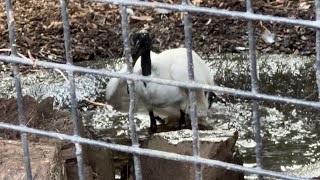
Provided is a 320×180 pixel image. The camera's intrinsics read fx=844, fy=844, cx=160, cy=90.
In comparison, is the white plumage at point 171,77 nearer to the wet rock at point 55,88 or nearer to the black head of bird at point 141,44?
the black head of bird at point 141,44

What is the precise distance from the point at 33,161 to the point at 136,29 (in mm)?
3529

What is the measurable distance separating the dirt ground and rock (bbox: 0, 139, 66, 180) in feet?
9.17

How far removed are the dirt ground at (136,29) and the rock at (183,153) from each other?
1.84 meters

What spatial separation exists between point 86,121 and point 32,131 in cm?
270

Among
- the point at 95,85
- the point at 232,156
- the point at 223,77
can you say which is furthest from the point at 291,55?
the point at 232,156

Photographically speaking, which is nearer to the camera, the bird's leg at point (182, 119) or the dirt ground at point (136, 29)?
the bird's leg at point (182, 119)

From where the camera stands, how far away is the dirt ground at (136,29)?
5.56 metres

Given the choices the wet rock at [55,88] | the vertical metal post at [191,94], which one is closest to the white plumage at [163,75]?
the wet rock at [55,88]

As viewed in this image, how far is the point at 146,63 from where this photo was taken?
4.80m

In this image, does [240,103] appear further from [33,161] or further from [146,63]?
[33,161]

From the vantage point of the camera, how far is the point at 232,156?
11.8 ft

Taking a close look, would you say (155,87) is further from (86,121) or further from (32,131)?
(32,131)

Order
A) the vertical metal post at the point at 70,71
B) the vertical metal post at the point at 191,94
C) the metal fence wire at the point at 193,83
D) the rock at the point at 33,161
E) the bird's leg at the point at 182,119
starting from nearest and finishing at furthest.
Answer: the metal fence wire at the point at 193,83 < the vertical metal post at the point at 191,94 < the vertical metal post at the point at 70,71 < the rock at the point at 33,161 < the bird's leg at the point at 182,119

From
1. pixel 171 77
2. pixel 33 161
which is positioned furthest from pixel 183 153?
pixel 171 77
